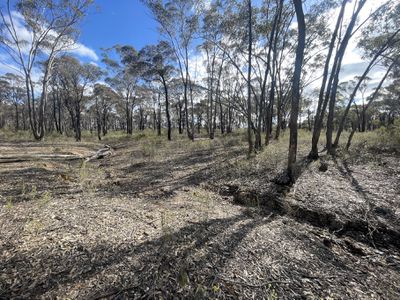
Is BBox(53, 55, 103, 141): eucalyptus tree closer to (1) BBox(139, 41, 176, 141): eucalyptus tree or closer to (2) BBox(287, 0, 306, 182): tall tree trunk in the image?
(1) BBox(139, 41, 176, 141): eucalyptus tree

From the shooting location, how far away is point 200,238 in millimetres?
2836

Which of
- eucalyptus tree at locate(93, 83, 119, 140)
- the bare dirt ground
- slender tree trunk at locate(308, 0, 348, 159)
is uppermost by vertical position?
eucalyptus tree at locate(93, 83, 119, 140)

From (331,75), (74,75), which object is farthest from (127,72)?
(331,75)

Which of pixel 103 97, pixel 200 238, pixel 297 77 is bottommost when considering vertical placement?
pixel 200 238

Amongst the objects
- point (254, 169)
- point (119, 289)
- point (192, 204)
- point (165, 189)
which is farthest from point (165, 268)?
point (254, 169)

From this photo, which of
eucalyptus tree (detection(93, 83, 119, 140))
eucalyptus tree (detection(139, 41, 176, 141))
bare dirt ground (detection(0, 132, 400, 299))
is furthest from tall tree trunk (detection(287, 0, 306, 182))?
eucalyptus tree (detection(93, 83, 119, 140))

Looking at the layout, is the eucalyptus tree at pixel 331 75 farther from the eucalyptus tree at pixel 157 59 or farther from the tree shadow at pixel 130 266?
the eucalyptus tree at pixel 157 59

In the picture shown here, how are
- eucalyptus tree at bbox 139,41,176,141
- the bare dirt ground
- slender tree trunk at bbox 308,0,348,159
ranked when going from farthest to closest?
eucalyptus tree at bbox 139,41,176,141, slender tree trunk at bbox 308,0,348,159, the bare dirt ground

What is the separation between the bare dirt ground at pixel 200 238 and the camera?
Result: 6.47ft

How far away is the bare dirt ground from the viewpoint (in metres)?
1.97

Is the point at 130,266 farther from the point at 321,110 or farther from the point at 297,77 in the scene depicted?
the point at 321,110

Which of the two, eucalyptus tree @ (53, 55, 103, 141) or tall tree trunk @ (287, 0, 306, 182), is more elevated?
eucalyptus tree @ (53, 55, 103, 141)

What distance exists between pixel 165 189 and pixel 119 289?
11.3 ft

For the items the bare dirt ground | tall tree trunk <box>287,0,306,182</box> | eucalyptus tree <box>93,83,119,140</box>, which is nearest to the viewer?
the bare dirt ground
